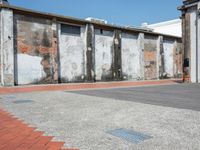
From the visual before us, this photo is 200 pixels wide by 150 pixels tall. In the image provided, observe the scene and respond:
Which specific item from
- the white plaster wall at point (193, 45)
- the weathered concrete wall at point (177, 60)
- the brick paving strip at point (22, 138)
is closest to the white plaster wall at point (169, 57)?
the weathered concrete wall at point (177, 60)

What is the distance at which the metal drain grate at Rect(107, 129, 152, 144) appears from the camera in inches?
136

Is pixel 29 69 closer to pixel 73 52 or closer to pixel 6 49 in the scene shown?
pixel 6 49

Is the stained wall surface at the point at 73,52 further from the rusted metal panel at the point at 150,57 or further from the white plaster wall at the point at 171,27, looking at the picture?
the white plaster wall at the point at 171,27

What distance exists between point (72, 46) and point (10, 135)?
637 inches

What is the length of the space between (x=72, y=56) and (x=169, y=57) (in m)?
14.0

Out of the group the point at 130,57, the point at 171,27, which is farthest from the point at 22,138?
the point at 171,27

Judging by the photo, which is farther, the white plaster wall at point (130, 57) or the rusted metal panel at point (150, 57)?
the rusted metal panel at point (150, 57)

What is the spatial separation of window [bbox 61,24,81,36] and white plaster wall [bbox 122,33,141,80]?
214 inches

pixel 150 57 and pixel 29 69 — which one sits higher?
pixel 150 57

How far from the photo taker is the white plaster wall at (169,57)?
2755 centimetres

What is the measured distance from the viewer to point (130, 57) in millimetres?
24031

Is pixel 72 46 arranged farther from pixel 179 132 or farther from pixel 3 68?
pixel 179 132

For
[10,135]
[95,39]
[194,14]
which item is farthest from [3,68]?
[194,14]

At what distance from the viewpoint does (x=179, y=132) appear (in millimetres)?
3820
